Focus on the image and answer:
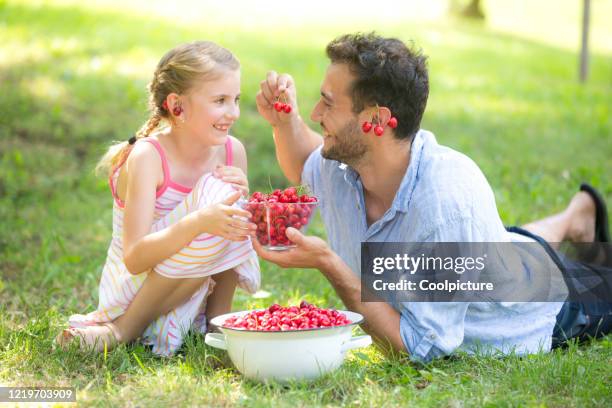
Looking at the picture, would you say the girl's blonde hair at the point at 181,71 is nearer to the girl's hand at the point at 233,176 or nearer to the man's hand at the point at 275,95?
the man's hand at the point at 275,95

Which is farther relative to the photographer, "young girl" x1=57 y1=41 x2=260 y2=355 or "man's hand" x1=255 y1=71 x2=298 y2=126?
"man's hand" x1=255 y1=71 x2=298 y2=126

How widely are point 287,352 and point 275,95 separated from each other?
126cm

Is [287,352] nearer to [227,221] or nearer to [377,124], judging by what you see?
[227,221]

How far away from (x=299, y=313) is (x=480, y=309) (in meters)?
0.81

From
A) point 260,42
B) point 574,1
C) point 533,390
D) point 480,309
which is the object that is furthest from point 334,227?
point 574,1

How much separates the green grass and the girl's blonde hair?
820 millimetres

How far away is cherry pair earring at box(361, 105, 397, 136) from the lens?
11.2 ft

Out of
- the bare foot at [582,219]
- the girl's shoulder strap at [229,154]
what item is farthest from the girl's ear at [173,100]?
the bare foot at [582,219]

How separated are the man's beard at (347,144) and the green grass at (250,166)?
2.70 ft

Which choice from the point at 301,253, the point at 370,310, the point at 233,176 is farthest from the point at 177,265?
the point at 370,310

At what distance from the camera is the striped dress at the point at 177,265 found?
11.1ft

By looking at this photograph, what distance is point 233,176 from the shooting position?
345 centimetres

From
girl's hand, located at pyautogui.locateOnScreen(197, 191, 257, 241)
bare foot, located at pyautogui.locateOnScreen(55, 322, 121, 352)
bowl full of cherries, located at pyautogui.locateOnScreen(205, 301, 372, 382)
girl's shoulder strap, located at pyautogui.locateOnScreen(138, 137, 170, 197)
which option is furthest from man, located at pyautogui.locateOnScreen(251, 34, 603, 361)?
bare foot, located at pyautogui.locateOnScreen(55, 322, 121, 352)

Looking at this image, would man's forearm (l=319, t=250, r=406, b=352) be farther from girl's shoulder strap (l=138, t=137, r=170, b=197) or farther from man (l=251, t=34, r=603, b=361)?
girl's shoulder strap (l=138, t=137, r=170, b=197)
